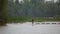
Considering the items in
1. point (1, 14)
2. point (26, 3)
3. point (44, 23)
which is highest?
point (26, 3)

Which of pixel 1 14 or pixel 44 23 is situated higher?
pixel 1 14

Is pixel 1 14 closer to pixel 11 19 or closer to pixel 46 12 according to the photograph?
pixel 11 19

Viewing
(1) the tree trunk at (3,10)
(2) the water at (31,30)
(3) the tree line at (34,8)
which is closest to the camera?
(2) the water at (31,30)

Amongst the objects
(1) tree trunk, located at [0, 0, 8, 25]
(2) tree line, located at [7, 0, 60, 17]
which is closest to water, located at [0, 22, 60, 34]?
(1) tree trunk, located at [0, 0, 8, 25]

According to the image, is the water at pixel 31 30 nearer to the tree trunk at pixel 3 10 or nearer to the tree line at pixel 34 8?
the tree trunk at pixel 3 10

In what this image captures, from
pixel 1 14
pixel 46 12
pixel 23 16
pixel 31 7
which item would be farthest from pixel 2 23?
pixel 46 12

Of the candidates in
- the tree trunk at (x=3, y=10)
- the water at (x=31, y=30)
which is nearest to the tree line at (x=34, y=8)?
the tree trunk at (x=3, y=10)

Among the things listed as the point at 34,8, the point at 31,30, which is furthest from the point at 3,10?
the point at 31,30

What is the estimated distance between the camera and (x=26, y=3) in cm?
537

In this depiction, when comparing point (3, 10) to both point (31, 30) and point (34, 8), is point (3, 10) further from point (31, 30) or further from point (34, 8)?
point (31, 30)

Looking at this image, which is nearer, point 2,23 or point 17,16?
point 2,23

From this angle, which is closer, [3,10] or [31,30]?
[31,30]

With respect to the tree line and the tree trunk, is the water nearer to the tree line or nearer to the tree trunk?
the tree trunk

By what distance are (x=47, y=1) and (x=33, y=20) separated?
82 cm
